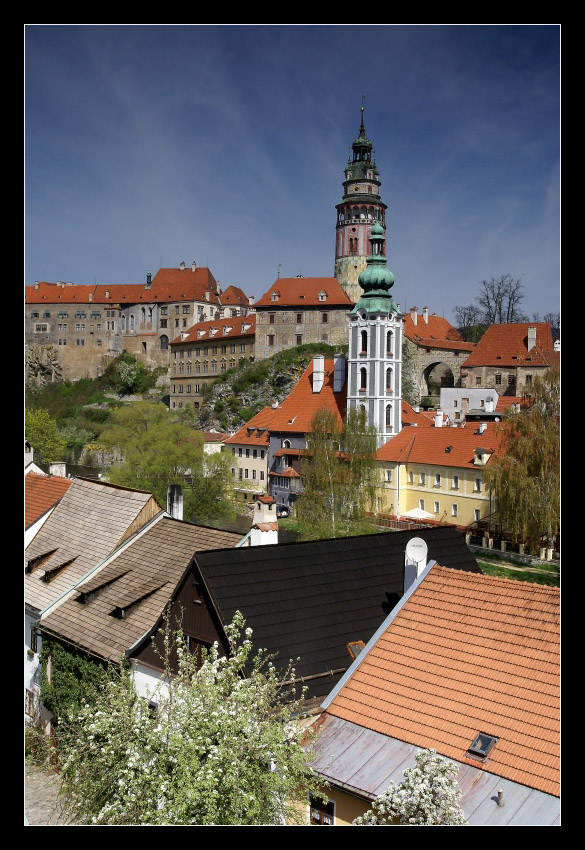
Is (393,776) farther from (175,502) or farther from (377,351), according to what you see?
(377,351)

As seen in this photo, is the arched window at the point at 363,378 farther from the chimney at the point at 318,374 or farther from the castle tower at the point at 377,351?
the chimney at the point at 318,374

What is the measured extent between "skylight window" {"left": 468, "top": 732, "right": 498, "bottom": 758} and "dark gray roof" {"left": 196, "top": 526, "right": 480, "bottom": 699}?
232 cm

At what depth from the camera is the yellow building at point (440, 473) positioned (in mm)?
25234

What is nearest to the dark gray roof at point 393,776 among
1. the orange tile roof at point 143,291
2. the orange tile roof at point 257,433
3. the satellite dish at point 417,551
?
the satellite dish at point 417,551

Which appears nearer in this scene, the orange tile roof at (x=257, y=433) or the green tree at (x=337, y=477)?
the green tree at (x=337, y=477)

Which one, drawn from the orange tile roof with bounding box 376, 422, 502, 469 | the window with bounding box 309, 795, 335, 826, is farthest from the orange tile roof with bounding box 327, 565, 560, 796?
the orange tile roof with bounding box 376, 422, 502, 469

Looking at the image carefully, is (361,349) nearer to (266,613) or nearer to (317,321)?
(317,321)

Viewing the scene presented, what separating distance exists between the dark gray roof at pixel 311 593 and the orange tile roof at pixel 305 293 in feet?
157

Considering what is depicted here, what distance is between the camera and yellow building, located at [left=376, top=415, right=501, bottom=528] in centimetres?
2523

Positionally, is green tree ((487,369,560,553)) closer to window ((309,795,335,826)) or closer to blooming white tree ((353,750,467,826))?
window ((309,795,335,826))

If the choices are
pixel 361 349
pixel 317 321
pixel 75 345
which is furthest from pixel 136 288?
pixel 361 349

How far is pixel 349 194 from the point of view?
57.9 m

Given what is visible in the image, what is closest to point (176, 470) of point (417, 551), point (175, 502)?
point (175, 502)
